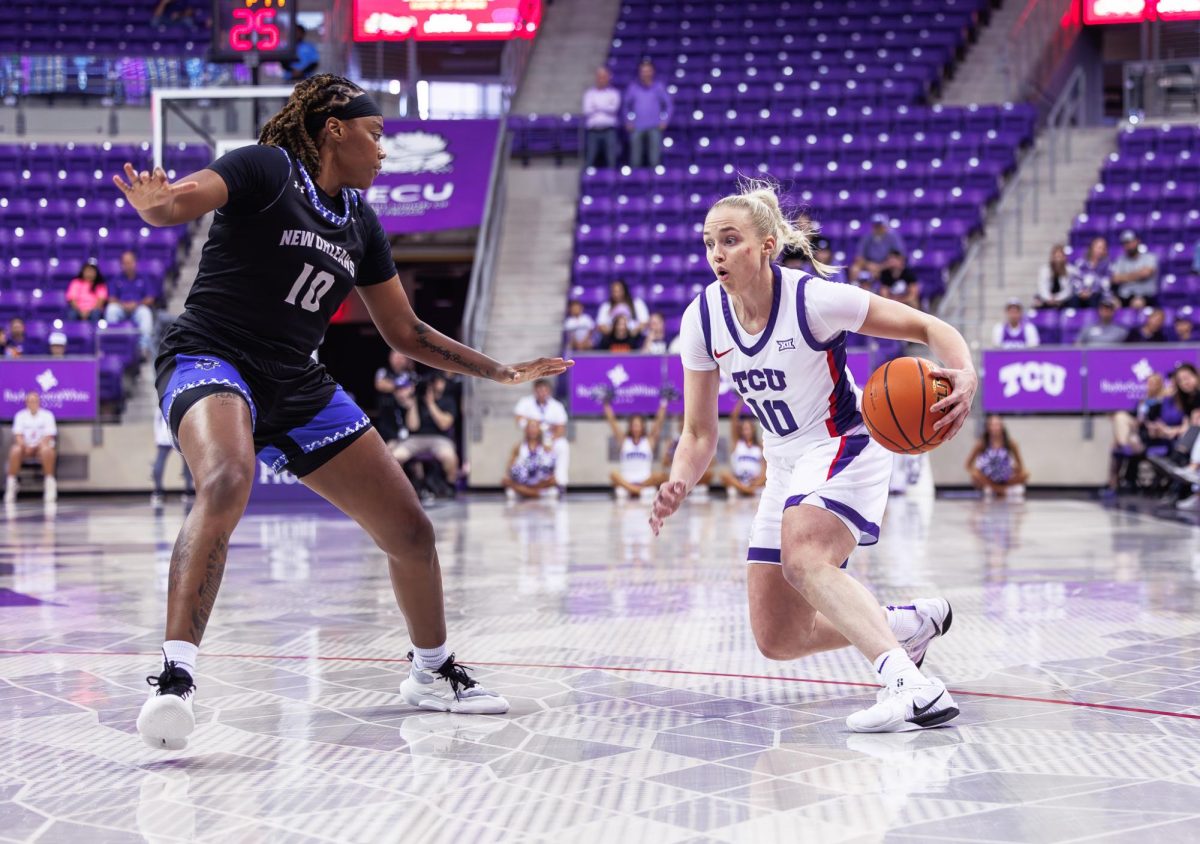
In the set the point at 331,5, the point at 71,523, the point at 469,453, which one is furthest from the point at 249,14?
the point at 331,5

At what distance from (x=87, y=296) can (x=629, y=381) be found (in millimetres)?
7012

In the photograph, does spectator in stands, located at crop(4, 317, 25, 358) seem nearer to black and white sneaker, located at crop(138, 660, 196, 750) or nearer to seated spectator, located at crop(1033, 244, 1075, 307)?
seated spectator, located at crop(1033, 244, 1075, 307)

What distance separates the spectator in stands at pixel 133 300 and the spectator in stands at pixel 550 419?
502 centimetres

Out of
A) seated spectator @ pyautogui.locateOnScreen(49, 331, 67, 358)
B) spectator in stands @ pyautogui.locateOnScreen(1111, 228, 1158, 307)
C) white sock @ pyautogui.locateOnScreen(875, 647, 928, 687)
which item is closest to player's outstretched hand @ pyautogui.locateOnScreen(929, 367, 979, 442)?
white sock @ pyautogui.locateOnScreen(875, 647, 928, 687)

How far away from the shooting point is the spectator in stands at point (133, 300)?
17.0m

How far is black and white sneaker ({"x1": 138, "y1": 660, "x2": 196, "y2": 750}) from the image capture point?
3211 mm

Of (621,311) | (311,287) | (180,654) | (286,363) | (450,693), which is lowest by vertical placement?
(450,693)

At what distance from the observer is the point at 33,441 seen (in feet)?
51.6

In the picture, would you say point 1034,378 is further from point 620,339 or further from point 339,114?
point 339,114

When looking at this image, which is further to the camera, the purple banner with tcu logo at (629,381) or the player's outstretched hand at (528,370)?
the purple banner with tcu logo at (629,381)

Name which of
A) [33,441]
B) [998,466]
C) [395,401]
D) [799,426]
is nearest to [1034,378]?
[998,466]

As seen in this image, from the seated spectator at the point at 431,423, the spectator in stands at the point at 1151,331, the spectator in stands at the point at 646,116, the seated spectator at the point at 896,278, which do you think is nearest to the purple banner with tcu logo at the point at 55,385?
the seated spectator at the point at 431,423

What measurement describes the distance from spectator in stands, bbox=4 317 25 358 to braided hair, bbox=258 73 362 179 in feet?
44.7

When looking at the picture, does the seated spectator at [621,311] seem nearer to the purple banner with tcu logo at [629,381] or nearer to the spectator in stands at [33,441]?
the purple banner with tcu logo at [629,381]
